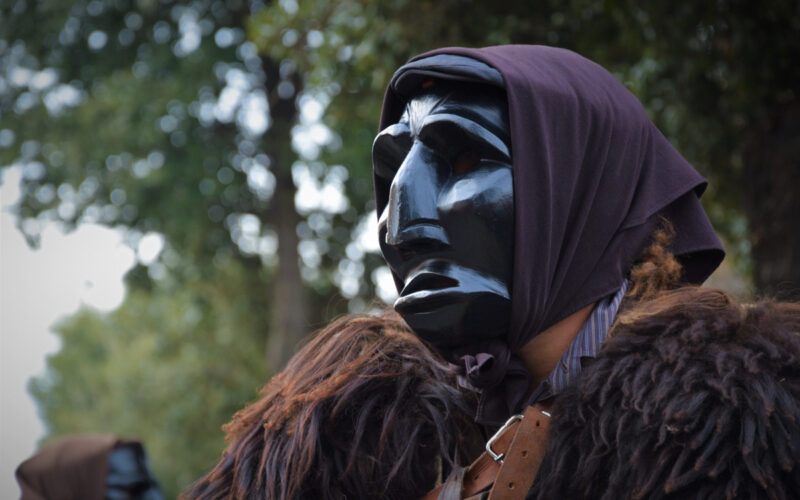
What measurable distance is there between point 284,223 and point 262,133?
1.06 meters

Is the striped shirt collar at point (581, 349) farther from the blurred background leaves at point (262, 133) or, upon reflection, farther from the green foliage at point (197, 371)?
the green foliage at point (197, 371)

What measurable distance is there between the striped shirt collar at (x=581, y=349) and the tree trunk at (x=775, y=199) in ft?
9.98

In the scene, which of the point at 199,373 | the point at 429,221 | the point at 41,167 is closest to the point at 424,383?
the point at 429,221

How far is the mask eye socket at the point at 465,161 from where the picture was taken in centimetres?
183

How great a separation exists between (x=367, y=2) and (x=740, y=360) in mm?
4241

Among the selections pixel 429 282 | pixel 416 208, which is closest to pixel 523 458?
pixel 429 282

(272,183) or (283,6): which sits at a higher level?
(283,6)

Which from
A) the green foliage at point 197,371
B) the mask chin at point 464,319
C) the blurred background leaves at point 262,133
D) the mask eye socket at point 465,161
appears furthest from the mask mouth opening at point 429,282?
the green foliage at point 197,371

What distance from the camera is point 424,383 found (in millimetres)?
2064

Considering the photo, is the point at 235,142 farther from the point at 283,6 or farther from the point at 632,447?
the point at 632,447

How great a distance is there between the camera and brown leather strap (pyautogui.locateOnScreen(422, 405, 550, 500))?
5.55 feet

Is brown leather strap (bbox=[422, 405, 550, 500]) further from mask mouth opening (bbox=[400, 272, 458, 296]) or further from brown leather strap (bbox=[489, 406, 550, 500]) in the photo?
mask mouth opening (bbox=[400, 272, 458, 296])

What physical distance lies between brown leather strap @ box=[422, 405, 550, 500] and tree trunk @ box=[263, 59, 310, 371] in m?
8.26

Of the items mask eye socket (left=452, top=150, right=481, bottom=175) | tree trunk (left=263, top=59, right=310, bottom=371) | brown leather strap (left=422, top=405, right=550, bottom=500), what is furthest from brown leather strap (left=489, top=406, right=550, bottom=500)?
tree trunk (left=263, top=59, right=310, bottom=371)
